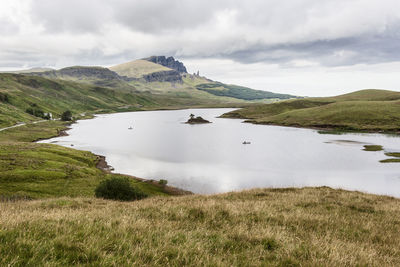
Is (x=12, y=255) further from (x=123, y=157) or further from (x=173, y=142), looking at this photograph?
(x=173, y=142)

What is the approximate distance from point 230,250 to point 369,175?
7474cm

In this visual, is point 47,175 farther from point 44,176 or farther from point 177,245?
point 177,245

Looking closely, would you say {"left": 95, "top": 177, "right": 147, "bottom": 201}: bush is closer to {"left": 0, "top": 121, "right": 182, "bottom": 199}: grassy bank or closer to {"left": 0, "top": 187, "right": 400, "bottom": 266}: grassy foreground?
{"left": 0, "top": 121, "right": 182, "bottom": 199}: grassy bank

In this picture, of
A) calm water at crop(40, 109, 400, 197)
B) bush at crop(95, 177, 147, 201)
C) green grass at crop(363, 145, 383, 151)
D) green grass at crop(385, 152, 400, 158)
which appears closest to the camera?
bush at crop(95, 177, 147, 201)

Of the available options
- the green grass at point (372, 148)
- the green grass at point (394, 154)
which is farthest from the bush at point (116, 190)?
the green grass at point (372, 148)

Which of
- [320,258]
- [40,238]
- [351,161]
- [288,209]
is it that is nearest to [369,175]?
[351,161]

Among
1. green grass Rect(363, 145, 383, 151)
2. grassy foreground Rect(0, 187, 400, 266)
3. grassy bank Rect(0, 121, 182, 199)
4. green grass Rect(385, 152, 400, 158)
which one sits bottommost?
grassy bank Rect(0, 121, 182, 199)

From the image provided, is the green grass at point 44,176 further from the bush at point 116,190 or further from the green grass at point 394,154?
the green grass at point 394,154

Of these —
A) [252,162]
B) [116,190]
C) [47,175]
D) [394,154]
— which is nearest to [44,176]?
[47,175]

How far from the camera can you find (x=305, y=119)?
197000 mm

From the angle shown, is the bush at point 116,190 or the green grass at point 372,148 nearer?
the bush at point 116,190

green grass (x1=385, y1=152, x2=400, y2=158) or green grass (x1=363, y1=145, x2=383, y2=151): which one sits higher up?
green grass (x1=363, y1=145, x2=383, y2=151)

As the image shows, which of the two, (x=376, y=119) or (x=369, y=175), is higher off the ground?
(x=376, y=119)

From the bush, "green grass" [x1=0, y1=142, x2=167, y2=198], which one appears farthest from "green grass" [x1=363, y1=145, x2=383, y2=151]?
the bush
